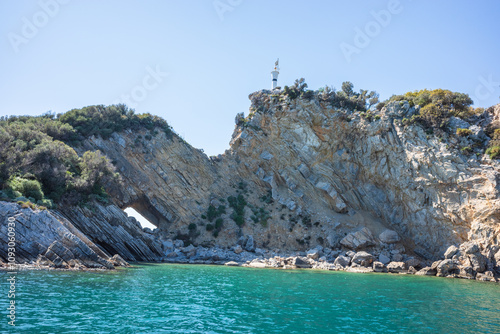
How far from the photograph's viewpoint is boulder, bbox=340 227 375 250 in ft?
120

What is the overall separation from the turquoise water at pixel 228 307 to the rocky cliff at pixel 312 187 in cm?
1367

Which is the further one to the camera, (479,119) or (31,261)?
(479,119)

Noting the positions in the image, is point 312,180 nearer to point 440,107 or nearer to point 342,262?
point 342,262

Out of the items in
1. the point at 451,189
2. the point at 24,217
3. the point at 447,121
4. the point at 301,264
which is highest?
the point at 447,121

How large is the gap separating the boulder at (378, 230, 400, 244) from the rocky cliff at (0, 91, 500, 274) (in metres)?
0.11

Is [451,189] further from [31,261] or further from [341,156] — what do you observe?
[31,261]

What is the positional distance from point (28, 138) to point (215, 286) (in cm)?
2376

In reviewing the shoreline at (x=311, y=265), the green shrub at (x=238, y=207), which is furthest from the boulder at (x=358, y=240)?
the green shrub at (x=238, y=207)

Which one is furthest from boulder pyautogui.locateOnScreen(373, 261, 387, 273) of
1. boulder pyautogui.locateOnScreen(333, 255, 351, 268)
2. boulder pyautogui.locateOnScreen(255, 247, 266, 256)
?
boulder pyautogui.locateOnScreen(255, 247, 266, 256)

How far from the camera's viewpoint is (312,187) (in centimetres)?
4406

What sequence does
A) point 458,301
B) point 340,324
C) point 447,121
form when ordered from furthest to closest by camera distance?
point 447,121
point 458,301
point 340,324

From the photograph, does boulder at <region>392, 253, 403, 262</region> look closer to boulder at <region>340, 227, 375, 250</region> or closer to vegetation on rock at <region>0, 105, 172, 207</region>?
boulder at <region>340, 227, 375, 250</region>

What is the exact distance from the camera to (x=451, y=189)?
32844 mm

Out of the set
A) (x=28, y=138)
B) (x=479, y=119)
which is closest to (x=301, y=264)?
(x=479, y=119)
